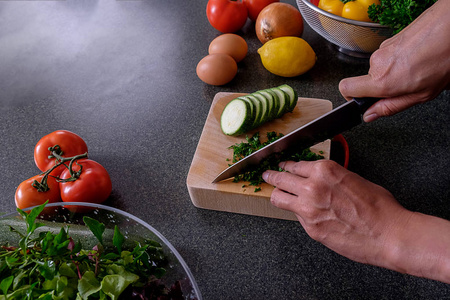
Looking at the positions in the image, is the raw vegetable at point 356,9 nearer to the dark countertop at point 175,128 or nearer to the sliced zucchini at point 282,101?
the dark countertop at point 175,128

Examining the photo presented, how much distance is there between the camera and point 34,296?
701 mm

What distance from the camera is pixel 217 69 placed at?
1.46 metres

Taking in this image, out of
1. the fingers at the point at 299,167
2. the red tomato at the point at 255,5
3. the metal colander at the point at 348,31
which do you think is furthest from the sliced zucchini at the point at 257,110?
the red tomato at the point at 255,5

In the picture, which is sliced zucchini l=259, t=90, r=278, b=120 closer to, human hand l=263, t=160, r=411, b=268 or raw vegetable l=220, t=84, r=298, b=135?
raw vegetable l=220, t=84, r=298, b=135

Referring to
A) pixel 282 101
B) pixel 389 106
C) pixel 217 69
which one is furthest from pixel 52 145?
pixel 389 106

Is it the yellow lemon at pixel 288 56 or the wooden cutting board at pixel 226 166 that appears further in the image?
the yellow lemon at pixel 288 56

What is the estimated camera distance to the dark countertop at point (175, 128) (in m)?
0.99

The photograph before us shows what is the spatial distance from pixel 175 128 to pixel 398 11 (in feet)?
2.89

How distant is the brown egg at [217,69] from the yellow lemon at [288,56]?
14 cm

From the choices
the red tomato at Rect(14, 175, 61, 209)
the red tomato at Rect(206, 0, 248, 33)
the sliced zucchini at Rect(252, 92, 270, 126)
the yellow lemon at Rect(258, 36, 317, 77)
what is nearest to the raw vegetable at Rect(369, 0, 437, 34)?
the yellow lemon at Rect(258, 36, 317, 77)

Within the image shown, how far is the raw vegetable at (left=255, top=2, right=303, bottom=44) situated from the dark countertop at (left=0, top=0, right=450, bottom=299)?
0.14m

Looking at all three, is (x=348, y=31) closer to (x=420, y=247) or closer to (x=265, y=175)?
(x=265, y=175)

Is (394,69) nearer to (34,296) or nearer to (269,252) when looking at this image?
(269,252)

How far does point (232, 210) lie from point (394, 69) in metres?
0.60
